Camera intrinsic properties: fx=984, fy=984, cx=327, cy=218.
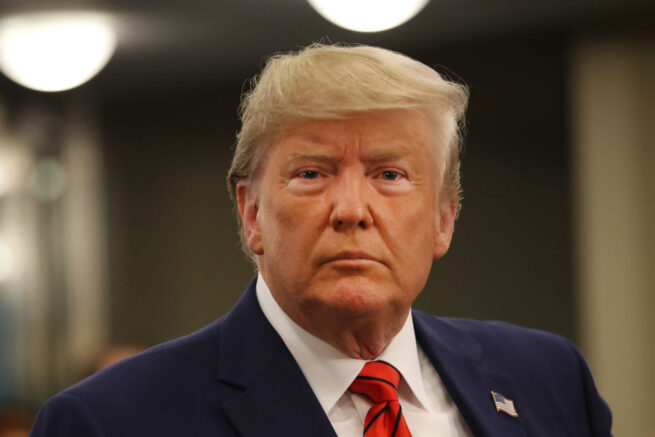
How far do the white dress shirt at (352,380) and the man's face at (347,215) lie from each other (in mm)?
39

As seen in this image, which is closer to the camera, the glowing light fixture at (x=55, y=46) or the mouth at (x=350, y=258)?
the mouth at (x=350, y=258)

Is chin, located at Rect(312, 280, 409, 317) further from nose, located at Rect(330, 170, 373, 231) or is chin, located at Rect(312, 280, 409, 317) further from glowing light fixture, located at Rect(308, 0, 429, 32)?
glowing light fixture, located at Rect(308, 0, 429, 32)

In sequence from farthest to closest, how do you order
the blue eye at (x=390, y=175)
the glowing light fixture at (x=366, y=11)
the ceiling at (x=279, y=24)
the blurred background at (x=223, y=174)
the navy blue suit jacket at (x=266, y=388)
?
the blurred background at (x=223, y=174) → the ceiling at (x=279, y=24) → the glowing light fixture at (x=366, y=11) → the blue eye at (x=390, y=175) → the navy blue suit jacket at (x=266, y=388)

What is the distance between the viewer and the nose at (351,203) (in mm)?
1575

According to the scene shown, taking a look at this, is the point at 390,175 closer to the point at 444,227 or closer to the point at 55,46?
the point at 444,227

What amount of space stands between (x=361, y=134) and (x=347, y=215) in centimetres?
14

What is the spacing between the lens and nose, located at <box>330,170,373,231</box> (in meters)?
1.58

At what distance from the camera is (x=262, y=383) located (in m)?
1.64

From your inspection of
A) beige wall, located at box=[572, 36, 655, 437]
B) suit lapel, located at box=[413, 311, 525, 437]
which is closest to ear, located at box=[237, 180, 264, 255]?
suit lapel, located at box=[413, 311, 525, 437]

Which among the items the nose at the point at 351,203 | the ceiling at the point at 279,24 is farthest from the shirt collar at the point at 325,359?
the ceiling at the point at 279,24

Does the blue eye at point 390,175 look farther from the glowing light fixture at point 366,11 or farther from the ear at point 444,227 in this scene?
the glowing light fixture at point 366,11

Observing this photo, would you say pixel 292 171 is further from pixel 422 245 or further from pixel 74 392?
pixel 74 392

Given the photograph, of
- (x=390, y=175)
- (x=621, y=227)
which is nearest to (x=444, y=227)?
(x=390, y=175)

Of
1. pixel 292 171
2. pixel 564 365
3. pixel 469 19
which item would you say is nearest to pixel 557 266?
pixel 469 19
